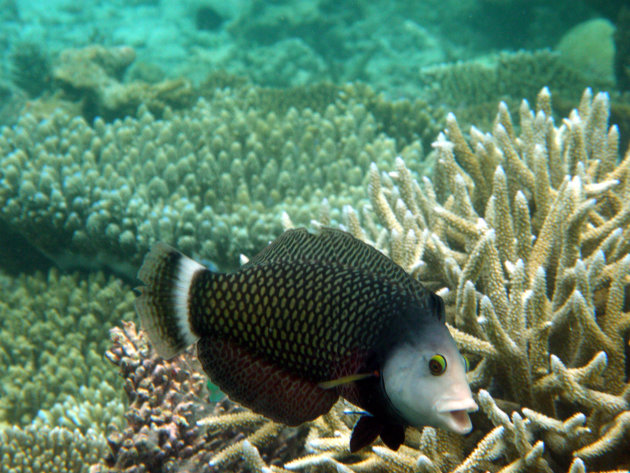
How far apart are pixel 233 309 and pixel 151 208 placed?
4321mm

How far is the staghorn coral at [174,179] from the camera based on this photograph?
16.3 feet

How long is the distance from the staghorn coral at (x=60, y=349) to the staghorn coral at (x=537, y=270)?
9.46 feet

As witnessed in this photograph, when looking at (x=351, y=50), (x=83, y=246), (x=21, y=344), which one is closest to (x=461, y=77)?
(x=351, y=50)

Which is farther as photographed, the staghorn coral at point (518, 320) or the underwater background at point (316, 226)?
the underwater background at point (316, 226)

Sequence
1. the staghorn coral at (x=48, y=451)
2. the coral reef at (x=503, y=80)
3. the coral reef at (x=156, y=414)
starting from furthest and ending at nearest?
1. the coral reef at (x=503, y=80)
2. the staghorn coral at (x=48, y=451)
3. the coral reef at (x=156, y=414)

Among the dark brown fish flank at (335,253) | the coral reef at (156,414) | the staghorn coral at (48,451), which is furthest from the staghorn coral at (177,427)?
the dark brown fish flank at (335,253)

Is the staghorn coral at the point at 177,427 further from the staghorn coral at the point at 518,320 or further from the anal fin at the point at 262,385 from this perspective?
the anal fin at the point at 262,385

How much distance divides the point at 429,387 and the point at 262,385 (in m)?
0.51

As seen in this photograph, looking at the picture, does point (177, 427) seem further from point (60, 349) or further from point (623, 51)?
point (623, 51)

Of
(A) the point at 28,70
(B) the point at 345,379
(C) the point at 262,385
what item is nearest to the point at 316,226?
(C) the point at 262,385

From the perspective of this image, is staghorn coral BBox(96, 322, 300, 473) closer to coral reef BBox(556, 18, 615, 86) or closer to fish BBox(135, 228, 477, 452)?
fish BBox(135, 228, 477, 452)

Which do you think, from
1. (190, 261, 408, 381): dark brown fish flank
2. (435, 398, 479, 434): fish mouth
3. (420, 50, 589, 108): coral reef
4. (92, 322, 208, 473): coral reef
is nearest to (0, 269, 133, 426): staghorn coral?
(92, 322, 208, 473): coral reef

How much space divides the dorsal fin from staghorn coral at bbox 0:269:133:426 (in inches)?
122

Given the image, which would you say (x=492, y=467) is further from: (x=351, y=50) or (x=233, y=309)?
(x=351, y=50)
